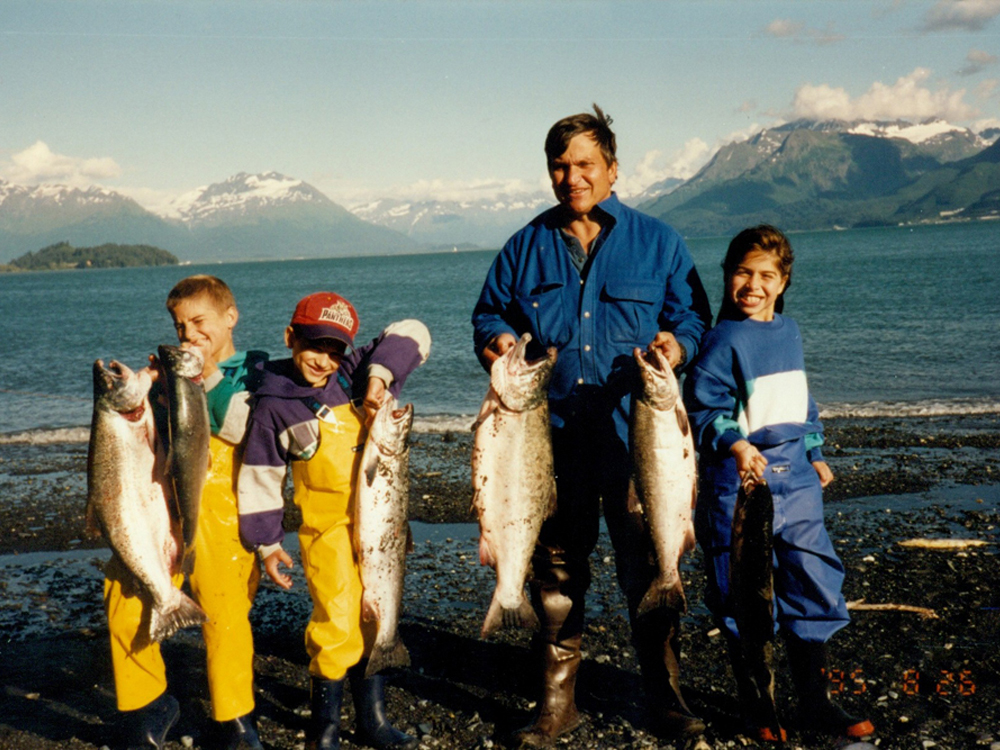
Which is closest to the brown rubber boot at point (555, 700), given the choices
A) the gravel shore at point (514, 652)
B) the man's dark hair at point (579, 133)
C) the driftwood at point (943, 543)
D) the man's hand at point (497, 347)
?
the gravel shore at point (514, 652)

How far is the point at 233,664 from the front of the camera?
3.99 metres

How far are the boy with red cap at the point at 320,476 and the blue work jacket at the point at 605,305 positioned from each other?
830mm

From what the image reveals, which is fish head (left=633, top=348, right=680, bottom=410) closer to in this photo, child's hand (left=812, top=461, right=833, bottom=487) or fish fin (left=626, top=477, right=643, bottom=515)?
fish fin (left=626, top=477, right=643, bottom=515)

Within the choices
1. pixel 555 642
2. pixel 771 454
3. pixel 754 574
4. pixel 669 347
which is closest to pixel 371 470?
pixel 555 642

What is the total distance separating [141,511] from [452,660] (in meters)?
2.51

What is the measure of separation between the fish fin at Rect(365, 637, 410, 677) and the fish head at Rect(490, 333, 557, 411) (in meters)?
1.43

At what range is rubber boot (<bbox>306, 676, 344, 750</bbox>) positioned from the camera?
13.0 ft

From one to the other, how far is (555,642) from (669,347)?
1812mm

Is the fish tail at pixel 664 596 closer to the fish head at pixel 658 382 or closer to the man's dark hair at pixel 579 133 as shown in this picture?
the fish head at pixel 658 382

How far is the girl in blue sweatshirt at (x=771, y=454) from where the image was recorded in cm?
394

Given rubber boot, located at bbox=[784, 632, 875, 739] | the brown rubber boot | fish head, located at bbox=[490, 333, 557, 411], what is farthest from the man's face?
rubber boot, located at bbox=[784, 632, 875, 739]

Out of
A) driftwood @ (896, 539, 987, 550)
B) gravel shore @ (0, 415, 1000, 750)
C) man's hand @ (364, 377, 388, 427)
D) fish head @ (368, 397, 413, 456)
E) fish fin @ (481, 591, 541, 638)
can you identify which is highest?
man's hand @ (364, 377, 388, 427)

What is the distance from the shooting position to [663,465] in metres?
3.80

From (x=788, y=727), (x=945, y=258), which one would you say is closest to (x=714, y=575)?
(x=788, y=727)
